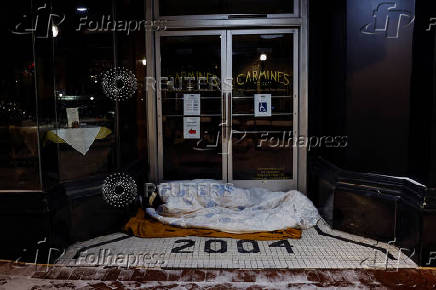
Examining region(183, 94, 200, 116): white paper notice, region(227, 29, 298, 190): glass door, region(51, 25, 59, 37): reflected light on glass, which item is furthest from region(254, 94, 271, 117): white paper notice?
region(51, 25, 59, 37): reflected light on glass

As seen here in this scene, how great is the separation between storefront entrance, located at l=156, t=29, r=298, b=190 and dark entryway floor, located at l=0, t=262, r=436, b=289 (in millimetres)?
2274

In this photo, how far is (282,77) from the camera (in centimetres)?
551

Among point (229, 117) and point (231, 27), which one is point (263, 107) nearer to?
point (229, 117)

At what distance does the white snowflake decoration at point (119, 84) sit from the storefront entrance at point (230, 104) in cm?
62

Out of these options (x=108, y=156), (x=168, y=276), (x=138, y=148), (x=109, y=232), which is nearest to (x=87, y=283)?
(x=168, y=276)

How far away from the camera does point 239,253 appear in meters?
3.89

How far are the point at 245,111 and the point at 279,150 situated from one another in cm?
76

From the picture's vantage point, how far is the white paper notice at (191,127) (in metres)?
5.59

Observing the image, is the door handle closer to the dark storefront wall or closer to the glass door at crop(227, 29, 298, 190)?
the glass door at crop(227, 29, 298, 190)

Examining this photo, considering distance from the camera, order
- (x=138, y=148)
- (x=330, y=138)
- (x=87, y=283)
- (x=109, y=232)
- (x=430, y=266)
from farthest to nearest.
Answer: (x=138, y=148) → (x=330, y=138) → (x=109, y=232) → (x=430, y=266) → (x=87, y=283)

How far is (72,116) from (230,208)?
2318 millimetres

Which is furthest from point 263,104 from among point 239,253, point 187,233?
point 239,253

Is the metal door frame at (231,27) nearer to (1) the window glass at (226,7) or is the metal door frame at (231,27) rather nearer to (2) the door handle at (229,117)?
(1) the window glass at (226,7)

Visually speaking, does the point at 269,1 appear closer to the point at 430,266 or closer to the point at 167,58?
the point at 167,58
